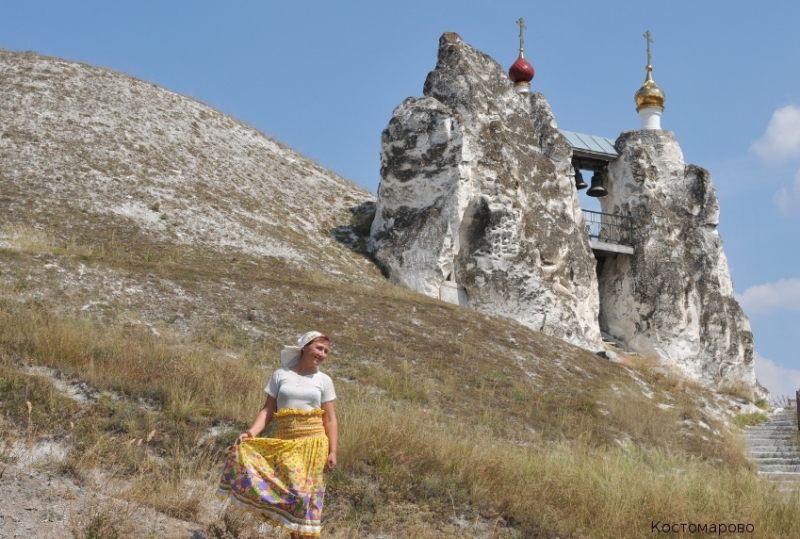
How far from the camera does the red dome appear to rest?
28.6 meters

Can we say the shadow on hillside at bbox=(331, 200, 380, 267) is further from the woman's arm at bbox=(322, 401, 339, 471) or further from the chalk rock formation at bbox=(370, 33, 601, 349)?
the woman's arm at bbox=(322, 401, 339, 471)

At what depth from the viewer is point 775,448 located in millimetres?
16125

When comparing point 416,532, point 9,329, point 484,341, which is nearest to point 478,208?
point 484,341

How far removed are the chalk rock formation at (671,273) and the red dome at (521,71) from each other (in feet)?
12.3

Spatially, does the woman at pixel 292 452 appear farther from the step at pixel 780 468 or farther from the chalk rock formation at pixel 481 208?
the chalk rock formation at pixel 481 208

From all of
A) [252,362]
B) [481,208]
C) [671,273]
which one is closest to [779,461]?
[252,362]

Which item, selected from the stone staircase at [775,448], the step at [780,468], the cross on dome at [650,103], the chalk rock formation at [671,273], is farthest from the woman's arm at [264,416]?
the cross on dome at [650,103]

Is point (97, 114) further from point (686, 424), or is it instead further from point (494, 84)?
point (686, 424)

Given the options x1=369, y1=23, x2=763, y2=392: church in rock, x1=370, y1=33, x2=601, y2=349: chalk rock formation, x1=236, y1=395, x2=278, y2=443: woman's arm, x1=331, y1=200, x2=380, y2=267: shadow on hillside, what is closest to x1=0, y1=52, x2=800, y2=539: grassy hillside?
x1=331, y1=200, x2=380, y2=267: shadow on hillside

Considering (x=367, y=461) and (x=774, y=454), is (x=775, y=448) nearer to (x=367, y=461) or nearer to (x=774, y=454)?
(x=774, y=454)

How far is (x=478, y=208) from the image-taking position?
73.3ft

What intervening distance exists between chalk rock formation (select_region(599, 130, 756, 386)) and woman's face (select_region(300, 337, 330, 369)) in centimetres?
2024

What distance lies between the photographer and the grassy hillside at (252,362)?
7664 mm

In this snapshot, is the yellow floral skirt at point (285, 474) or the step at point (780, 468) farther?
the step at point (780, 468)
